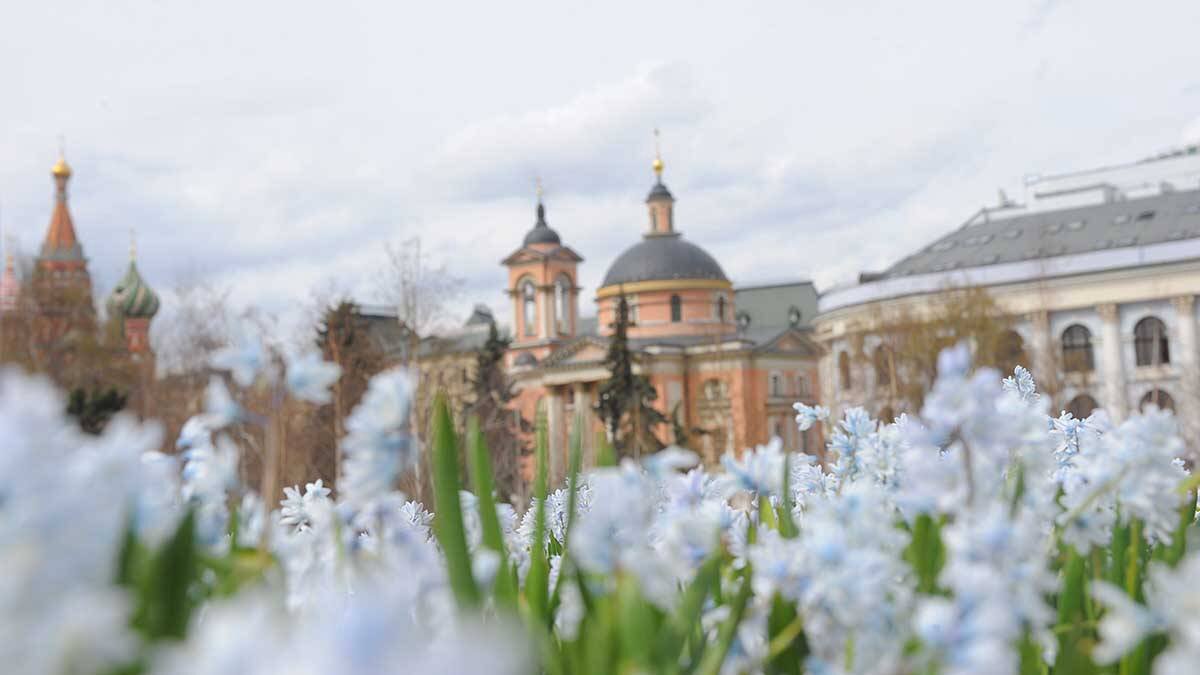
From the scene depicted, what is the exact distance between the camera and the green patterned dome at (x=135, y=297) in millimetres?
63303

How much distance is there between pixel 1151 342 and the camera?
42125 millimetres

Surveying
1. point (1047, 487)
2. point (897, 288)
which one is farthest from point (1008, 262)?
point (1047, 487)

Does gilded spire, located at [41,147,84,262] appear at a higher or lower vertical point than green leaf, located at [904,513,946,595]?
higher

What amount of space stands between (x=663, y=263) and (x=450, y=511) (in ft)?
194

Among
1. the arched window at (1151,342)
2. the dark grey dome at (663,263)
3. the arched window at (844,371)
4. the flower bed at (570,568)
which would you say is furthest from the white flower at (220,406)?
the dark grey dome at (663,263)

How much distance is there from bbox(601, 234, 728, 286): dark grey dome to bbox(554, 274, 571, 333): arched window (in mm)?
2059

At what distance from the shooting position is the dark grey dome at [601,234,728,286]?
6003 centimetres

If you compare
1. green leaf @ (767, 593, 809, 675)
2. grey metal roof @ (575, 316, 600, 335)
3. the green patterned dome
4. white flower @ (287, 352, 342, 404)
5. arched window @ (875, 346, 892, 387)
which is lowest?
green leaf @ (767, 593, 809, 675)

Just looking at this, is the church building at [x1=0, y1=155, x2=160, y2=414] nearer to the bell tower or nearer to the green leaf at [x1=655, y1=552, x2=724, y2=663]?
the bell tower

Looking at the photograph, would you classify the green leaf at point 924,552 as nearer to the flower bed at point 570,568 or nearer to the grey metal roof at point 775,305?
the flower bed at point 570,568

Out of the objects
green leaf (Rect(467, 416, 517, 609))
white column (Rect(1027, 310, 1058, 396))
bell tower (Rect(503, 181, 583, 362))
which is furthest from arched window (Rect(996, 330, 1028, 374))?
green leaf (Rect(467, 416, 517, 609))

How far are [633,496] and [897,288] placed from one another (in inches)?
1796

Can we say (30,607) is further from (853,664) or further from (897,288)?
(897,288)

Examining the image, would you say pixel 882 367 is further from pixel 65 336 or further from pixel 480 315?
pixel 480 315
